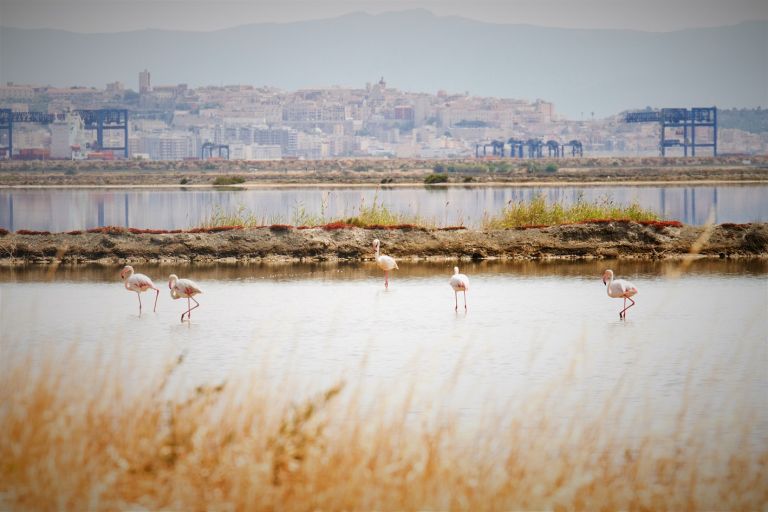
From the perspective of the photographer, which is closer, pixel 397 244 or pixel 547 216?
pixel 397 244

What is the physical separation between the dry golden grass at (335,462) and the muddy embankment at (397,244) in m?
11.0

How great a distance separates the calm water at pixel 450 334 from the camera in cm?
861

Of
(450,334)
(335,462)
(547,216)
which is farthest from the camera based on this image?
(547,216)

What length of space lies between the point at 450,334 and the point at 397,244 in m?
7.83

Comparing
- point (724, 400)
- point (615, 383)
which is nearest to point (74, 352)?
point (615, 383)

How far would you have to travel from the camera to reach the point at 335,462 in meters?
6.55

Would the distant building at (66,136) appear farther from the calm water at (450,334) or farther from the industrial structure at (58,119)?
the calm water at (450,334)

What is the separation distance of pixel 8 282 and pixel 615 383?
10.1m

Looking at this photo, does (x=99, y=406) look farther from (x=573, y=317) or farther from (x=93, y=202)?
(x=93, y=202)

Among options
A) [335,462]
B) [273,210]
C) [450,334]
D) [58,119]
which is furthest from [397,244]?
[58,119]

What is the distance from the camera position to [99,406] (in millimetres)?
8062

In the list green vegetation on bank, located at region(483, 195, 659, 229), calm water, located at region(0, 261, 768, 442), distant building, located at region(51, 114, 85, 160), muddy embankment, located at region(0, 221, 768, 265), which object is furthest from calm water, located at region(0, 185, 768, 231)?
distant building, located at region(51, 114, 85, 160)

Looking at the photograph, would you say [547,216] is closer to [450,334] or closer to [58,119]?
[450,334]

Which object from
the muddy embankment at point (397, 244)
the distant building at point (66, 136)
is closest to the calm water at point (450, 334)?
the muddy embankment at point (397, 244)
